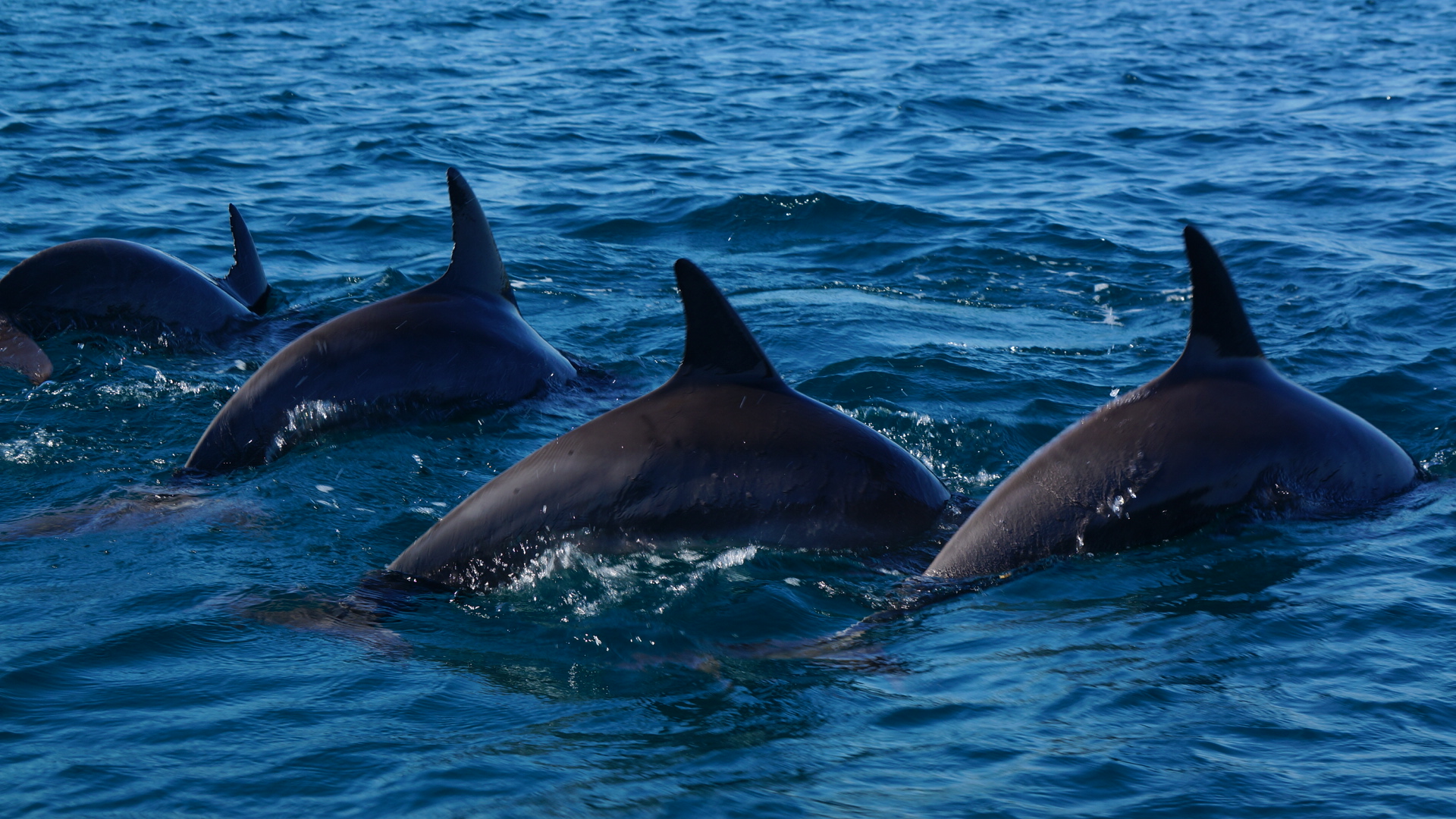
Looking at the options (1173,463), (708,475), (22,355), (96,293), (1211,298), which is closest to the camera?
(1211,298)

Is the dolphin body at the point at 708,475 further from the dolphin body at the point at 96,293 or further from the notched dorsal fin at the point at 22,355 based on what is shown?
the dolphin body at the point at 96,293

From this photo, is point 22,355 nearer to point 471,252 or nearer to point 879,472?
point 471,252

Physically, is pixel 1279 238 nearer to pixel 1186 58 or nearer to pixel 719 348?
pixel 719 348

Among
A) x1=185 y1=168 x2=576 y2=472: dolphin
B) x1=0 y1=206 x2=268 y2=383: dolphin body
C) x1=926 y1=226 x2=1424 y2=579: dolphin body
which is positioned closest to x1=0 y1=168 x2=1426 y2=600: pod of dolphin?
x1=926 y1=226 x2=1424 y2=579: dolphin body

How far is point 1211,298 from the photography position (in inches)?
279

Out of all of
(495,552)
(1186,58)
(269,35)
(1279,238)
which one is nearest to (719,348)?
(495,552)

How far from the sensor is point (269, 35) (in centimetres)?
3234

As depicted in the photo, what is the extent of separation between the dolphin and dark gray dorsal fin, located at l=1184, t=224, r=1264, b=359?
15.7 ft

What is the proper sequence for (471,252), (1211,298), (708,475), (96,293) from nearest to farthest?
(1211,298)
(708,475)
(471,252)
(96,293)

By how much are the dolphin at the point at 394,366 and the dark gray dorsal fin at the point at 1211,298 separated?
480 centimetres

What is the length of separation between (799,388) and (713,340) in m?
4.38

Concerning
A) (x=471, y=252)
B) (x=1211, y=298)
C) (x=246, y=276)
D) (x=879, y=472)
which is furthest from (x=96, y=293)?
(x=1211, y=298)

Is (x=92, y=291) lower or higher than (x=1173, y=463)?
lower

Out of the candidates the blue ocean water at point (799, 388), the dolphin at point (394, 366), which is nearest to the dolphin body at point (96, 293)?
the blue ocean water at point (799, 388)
